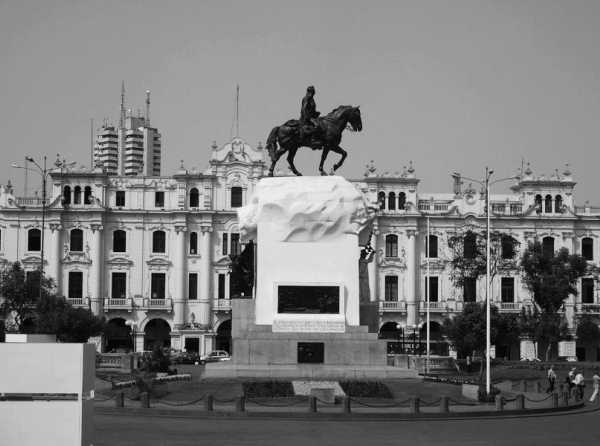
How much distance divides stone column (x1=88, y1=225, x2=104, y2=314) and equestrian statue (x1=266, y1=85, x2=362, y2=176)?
4997 cm

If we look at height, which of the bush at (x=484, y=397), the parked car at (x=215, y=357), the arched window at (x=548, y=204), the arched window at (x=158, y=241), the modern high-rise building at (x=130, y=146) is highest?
the modern high-rise building at (x=130, y=146)

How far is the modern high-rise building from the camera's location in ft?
537

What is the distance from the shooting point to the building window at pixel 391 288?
10819 centimetres

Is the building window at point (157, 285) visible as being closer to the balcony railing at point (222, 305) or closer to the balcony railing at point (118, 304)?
the balcony railing at point (118, 304)

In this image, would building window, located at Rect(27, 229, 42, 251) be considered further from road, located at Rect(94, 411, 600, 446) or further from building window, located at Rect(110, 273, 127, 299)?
road, located at Rect(94, 411, 600, 446)

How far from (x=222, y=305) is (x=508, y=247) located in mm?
22988

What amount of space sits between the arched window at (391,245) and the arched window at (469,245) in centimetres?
1109

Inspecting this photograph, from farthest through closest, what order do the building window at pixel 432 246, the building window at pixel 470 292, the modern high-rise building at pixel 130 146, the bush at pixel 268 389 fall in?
the modern high-rise building at pixel 130 146, the building window at pixel 432 246, the building window at pixel 470 292, the bush at pixel 268 389

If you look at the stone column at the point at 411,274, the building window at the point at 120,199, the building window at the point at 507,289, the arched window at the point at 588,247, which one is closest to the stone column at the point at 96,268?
the building window at the point at 120,199

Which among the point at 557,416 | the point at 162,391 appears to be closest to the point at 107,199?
the point at 162,391

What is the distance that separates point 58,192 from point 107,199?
3.95 metres

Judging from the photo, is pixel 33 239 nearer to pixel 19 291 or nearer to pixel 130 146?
pixel 19 291

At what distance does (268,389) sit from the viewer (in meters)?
46.6

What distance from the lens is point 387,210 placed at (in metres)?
108
